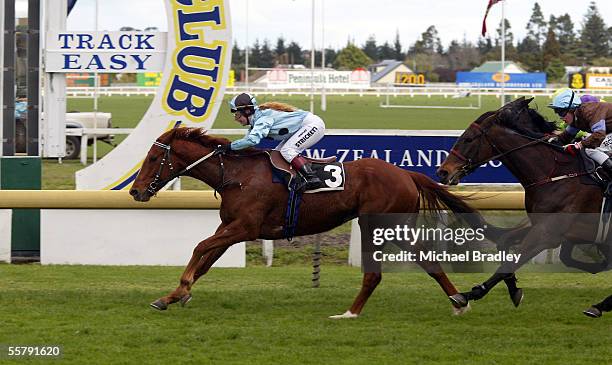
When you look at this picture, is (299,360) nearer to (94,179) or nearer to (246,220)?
(246,220)

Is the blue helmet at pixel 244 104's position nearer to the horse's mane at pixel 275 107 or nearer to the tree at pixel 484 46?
the horse's mane at pixel 275 107

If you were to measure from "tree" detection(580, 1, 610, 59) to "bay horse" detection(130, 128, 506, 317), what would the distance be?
287 ft

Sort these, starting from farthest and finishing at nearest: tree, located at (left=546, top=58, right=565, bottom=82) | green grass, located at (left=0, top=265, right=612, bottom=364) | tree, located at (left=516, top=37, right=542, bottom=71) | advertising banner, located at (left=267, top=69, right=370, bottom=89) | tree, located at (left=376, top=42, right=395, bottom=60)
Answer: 1. tree, located at (left=376, top=42, right=395, bottom=60)
2. tree, located at (left=516, top=37, right=542, bottom=71)
3. tree, located at (left=546, top=58, right=565, bottom=82)
4. advertising banner, located at (left=267, top=69, right=370, bottom=89)
5. green grass, located at (left=0, top=265, right=612, bottom=364)

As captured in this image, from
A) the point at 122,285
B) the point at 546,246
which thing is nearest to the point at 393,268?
the point at 546,246

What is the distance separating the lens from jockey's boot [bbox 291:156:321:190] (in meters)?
7.59

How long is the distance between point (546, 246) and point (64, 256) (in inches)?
204

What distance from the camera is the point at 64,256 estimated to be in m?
10.6

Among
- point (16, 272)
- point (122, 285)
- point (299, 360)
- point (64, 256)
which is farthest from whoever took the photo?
point (64, 256)

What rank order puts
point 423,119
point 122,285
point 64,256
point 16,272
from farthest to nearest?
1. point 423,119
2. point 64,256
3. point 16,272
4. point 122,285

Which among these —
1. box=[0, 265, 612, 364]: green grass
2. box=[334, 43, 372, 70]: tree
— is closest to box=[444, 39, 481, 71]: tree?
box=[334, 43, 372, 70]: tree

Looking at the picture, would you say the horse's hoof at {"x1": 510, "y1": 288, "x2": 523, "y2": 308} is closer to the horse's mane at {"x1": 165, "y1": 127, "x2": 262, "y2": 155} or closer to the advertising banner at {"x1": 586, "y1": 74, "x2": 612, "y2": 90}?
the horse's mane at {"x1": 165, "y1": 127, "x2": 262, "y2": 155}

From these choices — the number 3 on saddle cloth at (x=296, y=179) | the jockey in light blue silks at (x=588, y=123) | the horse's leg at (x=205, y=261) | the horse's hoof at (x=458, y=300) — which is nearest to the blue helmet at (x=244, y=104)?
the number 3 on saddle cloth at (x=296, y=179)

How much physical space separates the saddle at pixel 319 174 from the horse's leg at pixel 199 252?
459mm

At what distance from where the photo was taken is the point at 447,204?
26.0 ft
